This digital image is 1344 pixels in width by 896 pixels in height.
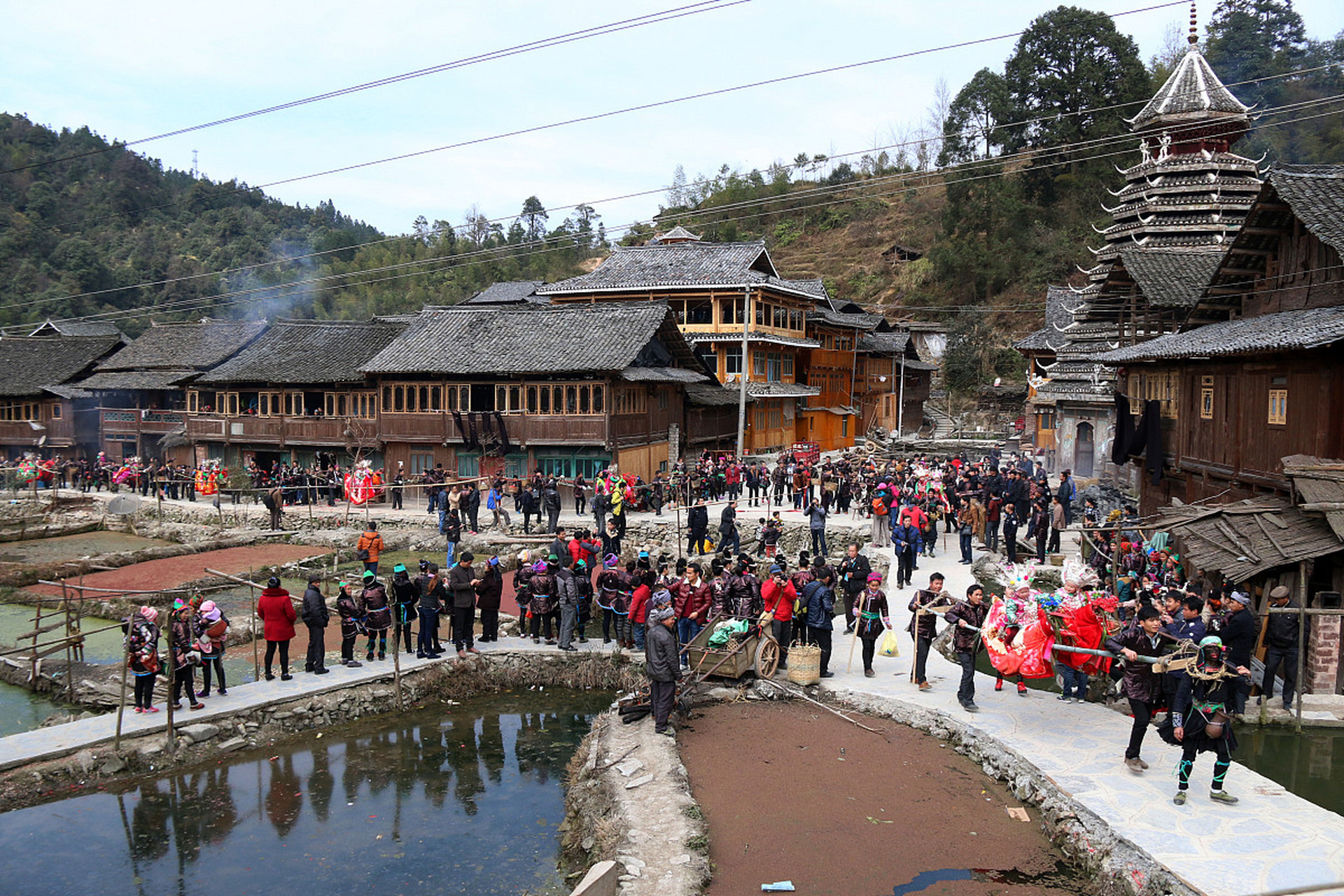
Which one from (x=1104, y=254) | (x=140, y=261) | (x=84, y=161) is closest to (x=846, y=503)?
(x=1104, y=254)

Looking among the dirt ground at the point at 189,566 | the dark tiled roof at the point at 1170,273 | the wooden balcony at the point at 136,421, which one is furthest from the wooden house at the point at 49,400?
the dark tiled roof at the point at 1170,273

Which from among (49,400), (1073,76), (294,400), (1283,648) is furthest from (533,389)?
(1073,76)

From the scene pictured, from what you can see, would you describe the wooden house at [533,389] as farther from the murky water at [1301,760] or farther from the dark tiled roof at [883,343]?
the murky water at [1301,760]

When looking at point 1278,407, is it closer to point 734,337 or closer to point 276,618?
point 276,618

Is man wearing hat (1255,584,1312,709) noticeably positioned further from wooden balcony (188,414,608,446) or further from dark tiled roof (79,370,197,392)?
dark tiled roof (79,370,197,392)

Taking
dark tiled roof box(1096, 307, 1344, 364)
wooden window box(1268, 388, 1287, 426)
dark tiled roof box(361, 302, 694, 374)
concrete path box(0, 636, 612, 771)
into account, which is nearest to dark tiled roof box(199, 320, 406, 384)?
dark tiled roof box(361, 302, 694, 374)

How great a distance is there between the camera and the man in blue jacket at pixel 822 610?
13680 millimetres

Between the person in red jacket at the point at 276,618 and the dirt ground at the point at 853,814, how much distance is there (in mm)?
6977

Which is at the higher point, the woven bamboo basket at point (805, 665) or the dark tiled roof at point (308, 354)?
the dark tiled roof at point (308, 354)

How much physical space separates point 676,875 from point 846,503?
72.6ft

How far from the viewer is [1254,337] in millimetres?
15562

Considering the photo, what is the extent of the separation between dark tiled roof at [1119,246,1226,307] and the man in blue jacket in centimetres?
1515

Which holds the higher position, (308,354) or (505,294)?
(505,294)

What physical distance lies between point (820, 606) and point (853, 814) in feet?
13.6
